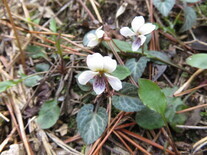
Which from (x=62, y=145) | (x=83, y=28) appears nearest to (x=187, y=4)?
(x=83, y=28)

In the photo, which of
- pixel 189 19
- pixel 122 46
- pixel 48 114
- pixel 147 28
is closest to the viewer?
pixel 147 28

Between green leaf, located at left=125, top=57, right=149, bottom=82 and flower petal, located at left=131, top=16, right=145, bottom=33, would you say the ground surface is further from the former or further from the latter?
flower petal, located at left=131, top=16, right=145, bottom=33

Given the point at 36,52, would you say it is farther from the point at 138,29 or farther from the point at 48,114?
the point at 138,29

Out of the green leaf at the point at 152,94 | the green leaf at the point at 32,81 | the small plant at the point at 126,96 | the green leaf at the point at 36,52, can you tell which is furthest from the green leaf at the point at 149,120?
the green leaf at the point at 36,52

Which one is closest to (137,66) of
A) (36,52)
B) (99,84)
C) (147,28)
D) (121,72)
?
(121,72)

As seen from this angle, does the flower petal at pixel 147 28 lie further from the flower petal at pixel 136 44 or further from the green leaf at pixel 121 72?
the green leaf at pixel 121 72

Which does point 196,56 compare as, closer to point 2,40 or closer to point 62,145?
point 62,145

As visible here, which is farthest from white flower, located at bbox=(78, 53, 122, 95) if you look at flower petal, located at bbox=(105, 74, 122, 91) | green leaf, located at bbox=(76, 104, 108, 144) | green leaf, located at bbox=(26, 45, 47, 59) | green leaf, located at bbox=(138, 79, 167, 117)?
green leaf, located at bbox=(26, 45, 47, 59)
